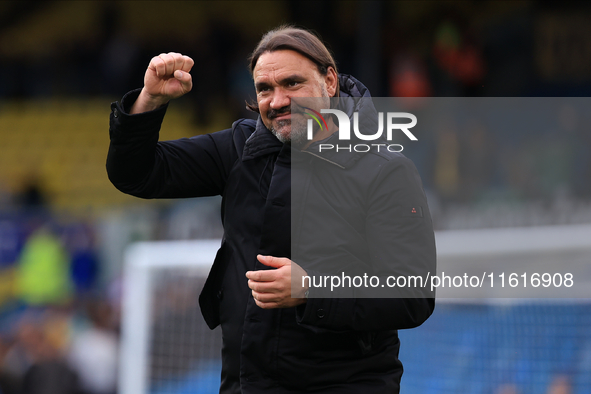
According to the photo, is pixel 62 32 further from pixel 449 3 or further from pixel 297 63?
pixel 297 63

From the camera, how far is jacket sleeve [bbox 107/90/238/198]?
1.97 m

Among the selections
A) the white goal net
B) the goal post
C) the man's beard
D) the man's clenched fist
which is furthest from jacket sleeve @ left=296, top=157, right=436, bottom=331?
the goal post

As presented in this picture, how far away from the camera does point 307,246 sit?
190 centimetres

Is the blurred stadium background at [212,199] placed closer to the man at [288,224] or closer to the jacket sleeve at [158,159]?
the man at [288,224]

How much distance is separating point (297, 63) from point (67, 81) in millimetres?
9639

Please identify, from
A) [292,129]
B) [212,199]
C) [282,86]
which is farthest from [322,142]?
[212,199]

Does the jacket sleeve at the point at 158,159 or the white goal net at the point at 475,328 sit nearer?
the jacket sleeve at the point at 158,159

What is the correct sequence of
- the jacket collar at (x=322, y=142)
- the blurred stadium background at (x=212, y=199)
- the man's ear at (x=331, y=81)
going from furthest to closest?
the blurred stadium background at (x=212, y=199) < the man's ear at (x=331, y=81) < the jacket collar at (x=322, y=142)

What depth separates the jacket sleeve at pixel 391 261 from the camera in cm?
177

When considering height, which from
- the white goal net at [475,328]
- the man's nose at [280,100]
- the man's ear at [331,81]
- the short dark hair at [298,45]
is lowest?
the white goal net at [475,328]

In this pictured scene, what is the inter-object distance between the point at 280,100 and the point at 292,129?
0.30ft

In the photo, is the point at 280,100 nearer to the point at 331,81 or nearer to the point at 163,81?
the point at 331,81

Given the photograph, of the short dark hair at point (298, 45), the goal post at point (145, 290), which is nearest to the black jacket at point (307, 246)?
the short dark hair at point (298, 45)

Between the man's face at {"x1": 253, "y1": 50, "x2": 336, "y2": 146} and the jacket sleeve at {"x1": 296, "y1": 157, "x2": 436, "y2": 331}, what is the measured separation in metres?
0.29
